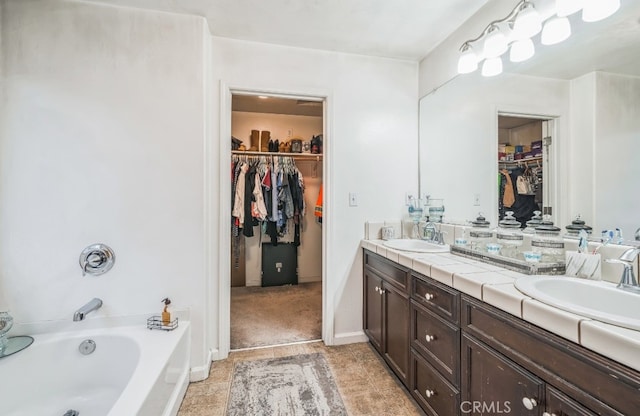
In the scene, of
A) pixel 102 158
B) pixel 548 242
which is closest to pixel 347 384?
pixel 548 242

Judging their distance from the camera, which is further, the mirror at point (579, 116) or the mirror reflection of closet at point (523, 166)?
Answer: the mirror reflection of closet at point (523, 166)

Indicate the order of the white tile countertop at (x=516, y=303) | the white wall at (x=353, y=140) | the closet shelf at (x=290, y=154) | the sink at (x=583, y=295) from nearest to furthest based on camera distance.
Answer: the white tile countertop at (x=516, y=303), the sink at (x=583, y=295), the white wall at (x=353, y=140), the closet shelf at (x=290, y=154)

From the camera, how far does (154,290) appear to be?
1.77 m

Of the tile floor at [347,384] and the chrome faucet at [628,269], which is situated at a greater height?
the chrome faucet at [628,269]

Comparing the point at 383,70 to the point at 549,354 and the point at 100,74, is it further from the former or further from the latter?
the point at 549,354

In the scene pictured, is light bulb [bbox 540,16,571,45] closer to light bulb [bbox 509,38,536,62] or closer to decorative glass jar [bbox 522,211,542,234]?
light bulb [bbox 509,38,536,62]

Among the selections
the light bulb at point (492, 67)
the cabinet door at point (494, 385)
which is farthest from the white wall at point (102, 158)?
the light bulb at point (492, 67)

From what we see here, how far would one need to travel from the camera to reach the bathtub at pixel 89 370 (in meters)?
1.37

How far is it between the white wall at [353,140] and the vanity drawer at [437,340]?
0.80 m

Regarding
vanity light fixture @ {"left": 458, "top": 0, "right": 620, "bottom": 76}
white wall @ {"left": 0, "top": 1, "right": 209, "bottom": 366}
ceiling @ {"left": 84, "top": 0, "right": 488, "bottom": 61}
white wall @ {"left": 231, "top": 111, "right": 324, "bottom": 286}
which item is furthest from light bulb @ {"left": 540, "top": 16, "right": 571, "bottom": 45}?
white wall @ {"left": 231, "top": 111, "right": 324, "bottom": 286}

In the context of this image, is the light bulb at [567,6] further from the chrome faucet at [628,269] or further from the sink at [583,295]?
the sink at [583,295]

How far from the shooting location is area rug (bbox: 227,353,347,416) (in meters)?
1.54

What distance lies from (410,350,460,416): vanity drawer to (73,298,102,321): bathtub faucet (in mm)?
1756

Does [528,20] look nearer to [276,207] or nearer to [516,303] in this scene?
[516,303]
